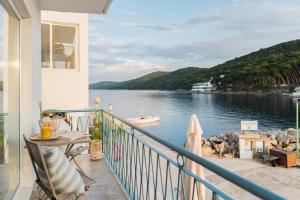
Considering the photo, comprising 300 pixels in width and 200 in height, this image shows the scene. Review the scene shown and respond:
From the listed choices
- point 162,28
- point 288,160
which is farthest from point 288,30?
point 288,160

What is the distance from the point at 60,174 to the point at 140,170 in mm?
836

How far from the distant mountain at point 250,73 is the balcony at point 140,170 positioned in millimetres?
60649

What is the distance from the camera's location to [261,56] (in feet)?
263

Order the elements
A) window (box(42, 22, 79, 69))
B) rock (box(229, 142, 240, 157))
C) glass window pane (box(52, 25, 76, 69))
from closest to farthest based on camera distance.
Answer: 1. window (box(42, 22, 79, 69))
2. glass window pane (box(52, 25, 76, 69))
3. rock (box(229, 142, 240, 157))

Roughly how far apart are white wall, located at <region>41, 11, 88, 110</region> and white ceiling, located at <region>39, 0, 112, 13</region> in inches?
171

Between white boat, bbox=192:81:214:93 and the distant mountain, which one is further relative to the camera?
white boat, bbox=192:81:214:93

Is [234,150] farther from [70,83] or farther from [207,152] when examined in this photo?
[70,83]

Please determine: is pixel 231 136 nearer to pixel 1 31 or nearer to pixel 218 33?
pixel 1 31

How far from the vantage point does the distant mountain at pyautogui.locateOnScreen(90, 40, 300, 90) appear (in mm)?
75812

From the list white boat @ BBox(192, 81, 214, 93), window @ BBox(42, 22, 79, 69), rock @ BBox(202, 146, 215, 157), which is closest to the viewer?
window @ BBox(42, 22, 79, 69)

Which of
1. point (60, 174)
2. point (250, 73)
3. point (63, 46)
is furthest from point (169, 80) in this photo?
point (60, 174)

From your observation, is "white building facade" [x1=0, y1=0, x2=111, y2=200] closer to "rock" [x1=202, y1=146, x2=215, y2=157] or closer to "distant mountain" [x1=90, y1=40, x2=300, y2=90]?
"rock" [x1=202, y1=146, x2=215, y2=157]

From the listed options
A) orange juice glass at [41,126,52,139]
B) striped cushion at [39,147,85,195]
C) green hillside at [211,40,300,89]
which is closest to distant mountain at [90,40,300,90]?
green hillside at [211,40,300,89]

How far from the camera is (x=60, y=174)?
2.34m
